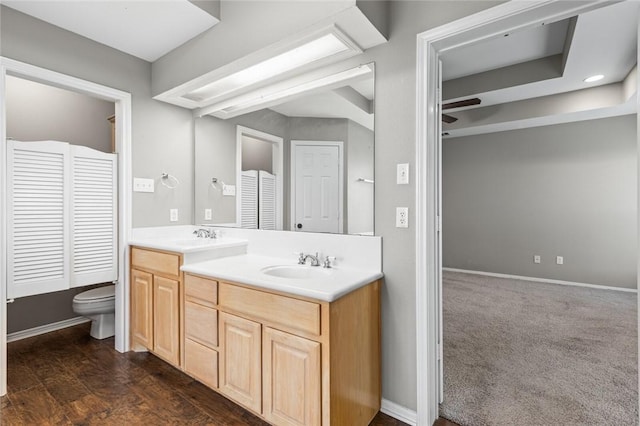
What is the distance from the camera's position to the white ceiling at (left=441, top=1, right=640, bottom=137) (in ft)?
8.38

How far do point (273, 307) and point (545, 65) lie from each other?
12.8 feet

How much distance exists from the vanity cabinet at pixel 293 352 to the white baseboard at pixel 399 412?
7 centimetres

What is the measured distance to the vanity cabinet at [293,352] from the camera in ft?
4.65

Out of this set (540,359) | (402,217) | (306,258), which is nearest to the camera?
(402,217)

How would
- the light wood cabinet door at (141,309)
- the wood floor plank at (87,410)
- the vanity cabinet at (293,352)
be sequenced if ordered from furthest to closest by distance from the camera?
the light wood cabinet door at (141,309), the wood floor plank at (87,410), the vanity cabinet at (293,352)

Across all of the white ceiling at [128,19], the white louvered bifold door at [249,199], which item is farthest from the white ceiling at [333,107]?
the white ceiling at [128,19]

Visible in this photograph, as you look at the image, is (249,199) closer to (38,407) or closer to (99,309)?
(99,309)

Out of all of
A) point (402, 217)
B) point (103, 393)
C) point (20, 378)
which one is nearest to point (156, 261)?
point (103, 393)

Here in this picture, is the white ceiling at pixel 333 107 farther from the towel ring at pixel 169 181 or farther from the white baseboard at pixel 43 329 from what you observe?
the white baseboard at pixel 43 329

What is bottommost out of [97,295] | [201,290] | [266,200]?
[97,295]

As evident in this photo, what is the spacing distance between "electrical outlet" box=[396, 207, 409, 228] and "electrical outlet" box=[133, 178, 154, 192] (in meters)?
2.17

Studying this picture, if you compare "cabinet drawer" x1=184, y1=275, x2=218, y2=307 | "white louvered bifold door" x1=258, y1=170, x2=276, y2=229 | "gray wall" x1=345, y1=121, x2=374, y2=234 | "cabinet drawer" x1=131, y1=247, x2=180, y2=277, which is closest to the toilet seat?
"cabinet drawer" x1=131, y1=247, x2=180, y2=277

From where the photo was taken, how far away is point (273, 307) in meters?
1.57

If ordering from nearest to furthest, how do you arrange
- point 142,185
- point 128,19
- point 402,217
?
1. point 402,217
2. point 128,19
3. point 142,185
